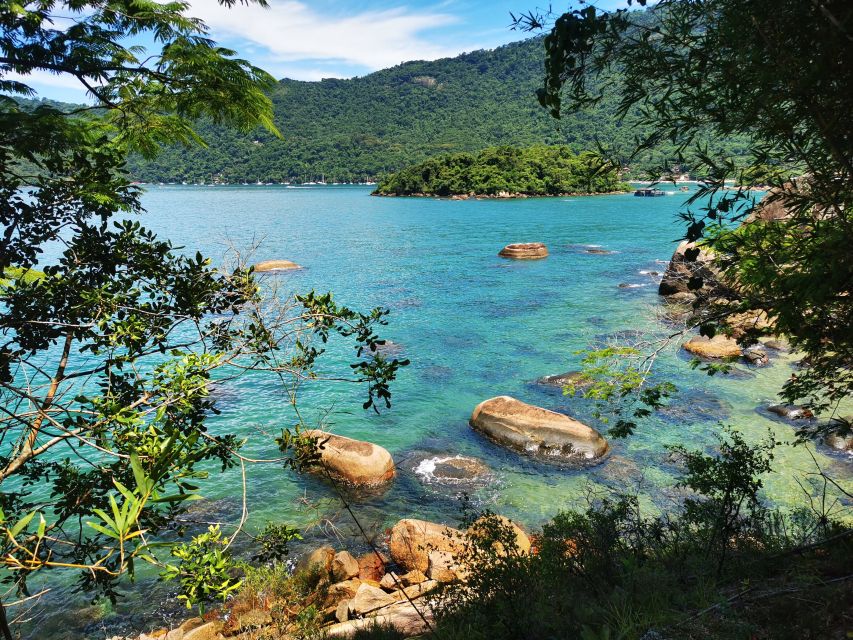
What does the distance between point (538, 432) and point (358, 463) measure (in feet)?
15.6

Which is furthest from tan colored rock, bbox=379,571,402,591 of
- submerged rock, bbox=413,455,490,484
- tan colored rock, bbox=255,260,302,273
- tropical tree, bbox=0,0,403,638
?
tan colored rock, bbox=255,260,302,273

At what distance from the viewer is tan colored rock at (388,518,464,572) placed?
9.19 m

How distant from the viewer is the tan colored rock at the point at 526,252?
4134 cm

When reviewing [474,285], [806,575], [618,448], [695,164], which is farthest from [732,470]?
[474,285]

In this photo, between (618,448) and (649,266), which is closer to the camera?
(618,448)

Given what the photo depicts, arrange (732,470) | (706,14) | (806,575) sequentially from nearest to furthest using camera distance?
1. (706,14)
2. (806,575)
3. (732,470)

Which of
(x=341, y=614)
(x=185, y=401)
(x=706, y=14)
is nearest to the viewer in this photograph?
(x=185, y=401)

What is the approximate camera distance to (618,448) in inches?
517

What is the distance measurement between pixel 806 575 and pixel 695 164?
403 centimetres

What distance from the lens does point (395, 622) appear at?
6863 mm

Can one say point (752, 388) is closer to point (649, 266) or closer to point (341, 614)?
point (341, 614)

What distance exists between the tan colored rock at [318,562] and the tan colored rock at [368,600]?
1270 mm

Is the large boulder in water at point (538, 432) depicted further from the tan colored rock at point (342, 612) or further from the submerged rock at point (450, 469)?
the tan colored rock at point (342, 612)

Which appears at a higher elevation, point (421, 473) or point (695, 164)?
point (695, 164)
